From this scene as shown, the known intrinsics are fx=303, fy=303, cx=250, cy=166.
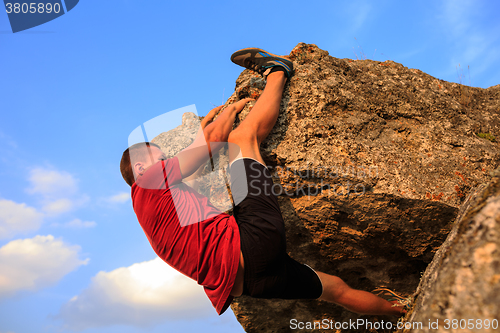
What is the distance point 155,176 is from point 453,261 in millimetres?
2238

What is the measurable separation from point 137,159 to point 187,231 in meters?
0.94

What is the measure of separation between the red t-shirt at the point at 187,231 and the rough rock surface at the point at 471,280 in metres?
1.36

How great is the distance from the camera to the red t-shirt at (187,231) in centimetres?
244

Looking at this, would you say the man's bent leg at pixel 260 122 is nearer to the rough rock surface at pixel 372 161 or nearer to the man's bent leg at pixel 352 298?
the rough rock surface at pixel 372 161

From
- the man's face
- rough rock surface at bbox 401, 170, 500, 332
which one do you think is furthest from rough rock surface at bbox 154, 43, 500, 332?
rough rock surface at bbox 401, 170, 500, 332

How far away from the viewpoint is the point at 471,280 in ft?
4.36

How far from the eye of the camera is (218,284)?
8.06ft

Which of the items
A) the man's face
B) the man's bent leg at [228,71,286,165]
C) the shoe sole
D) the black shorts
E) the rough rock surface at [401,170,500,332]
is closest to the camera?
the rough rock surface at [401,170,500,332]

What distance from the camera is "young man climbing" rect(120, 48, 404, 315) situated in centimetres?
243

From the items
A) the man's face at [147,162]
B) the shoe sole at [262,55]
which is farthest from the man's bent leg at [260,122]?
the man's face at [147,162]

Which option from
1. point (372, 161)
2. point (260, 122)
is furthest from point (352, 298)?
point (260, 122)

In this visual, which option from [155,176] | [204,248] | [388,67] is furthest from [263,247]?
[388,67]

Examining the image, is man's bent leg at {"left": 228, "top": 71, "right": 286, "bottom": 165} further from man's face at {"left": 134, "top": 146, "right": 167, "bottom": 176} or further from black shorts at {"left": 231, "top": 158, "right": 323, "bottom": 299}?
man's face at {"left": 134, "top": 146, "right": 167, "bottom": 176}

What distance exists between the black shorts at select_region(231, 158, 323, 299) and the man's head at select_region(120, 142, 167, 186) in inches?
33.2
